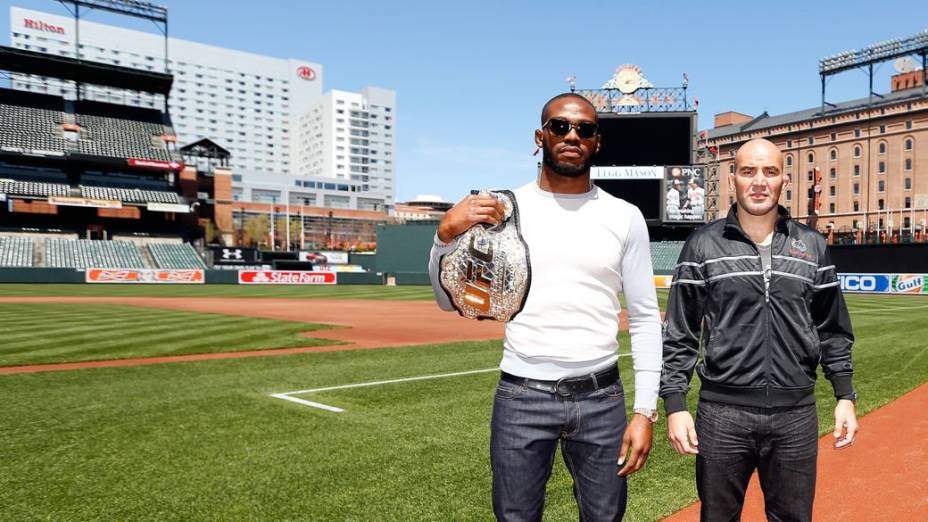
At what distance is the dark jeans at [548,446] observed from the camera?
2346mm

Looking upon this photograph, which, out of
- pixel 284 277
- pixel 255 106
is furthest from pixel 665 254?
pixel 255 106

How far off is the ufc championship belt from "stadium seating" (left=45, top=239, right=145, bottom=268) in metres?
53.5

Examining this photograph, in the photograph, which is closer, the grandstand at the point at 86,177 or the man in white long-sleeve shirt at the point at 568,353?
the man in white long-sleeve shirt at the point at 568,353

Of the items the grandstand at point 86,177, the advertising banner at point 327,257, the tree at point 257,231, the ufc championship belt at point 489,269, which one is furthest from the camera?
the tree at point 257,231

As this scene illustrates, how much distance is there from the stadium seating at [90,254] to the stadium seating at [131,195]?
15.8 ft

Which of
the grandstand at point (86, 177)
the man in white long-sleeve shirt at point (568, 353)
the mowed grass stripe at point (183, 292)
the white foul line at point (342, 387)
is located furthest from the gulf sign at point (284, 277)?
the man in white long-sleeve shirt at point (568, 353)

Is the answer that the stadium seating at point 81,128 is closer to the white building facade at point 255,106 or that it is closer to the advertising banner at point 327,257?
the advertising banner at point 327,257

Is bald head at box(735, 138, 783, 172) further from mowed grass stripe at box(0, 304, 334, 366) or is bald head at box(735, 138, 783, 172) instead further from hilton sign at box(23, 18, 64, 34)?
hilton sign at box(23, 18, 64, 34)

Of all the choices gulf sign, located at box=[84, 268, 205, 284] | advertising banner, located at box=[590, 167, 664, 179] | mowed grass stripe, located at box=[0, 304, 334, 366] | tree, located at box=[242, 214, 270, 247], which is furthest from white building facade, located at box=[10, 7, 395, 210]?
mowed grass stripe, located at box=[0, 304, 334, 366]

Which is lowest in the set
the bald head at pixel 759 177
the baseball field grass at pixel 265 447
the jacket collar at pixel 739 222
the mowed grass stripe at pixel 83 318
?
the mowed grass stripe at pixel 83 318

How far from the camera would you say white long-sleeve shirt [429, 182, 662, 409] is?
2363 millimetres

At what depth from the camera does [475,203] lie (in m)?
2.20

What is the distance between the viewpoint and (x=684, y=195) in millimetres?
42344

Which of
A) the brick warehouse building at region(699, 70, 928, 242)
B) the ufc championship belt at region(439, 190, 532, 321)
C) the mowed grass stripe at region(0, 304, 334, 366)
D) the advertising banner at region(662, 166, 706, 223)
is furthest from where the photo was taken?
the brick warehouse building at region(699, 70, 928, 242)
